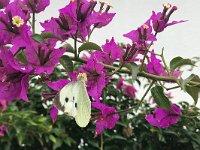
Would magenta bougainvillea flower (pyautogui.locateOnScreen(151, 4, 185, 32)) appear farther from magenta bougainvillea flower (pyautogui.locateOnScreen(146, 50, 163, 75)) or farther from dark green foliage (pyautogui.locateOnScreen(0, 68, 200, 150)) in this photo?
dark green foliage (pyautogui.locateOnScreen(0, 68, 200, 150))

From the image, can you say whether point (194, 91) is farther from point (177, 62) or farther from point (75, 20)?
point (75, 20)

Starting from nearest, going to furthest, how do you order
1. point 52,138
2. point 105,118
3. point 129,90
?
point 105,118
point 52,138
point 129,90

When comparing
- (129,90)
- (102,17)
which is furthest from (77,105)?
(129,90)

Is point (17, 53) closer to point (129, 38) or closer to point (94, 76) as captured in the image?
point (94, 76)

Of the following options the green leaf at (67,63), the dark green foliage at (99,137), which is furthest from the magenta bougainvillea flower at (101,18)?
the dark green foliage at (99,137)

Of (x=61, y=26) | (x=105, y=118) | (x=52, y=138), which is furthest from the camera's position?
(x=52, y=138)

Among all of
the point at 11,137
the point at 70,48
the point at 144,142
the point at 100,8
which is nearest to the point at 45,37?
the point at 70,48

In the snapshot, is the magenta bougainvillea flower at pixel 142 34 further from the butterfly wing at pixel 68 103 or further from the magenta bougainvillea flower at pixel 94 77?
the butterfly wing at pixel 68 103
